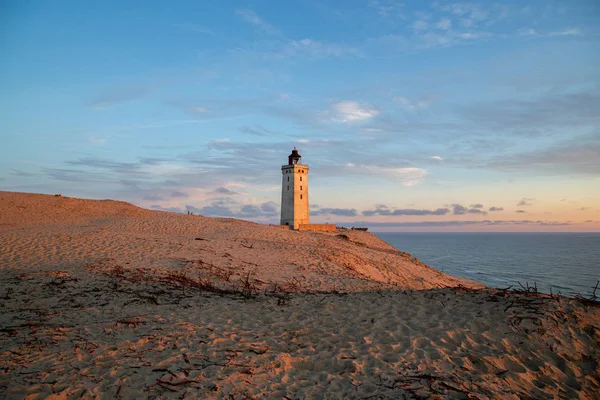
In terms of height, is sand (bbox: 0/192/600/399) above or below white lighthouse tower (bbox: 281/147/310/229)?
below

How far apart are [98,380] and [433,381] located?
509cm

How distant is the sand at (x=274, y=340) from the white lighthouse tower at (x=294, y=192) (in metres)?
34.0

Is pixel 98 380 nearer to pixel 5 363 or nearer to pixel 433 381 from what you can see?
pixel 5 363

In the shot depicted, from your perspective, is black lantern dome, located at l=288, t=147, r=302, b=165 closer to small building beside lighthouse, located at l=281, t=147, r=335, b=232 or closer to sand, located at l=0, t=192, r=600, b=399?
small building beside lighthouse, located at l=281, t=147, r=335, b=232

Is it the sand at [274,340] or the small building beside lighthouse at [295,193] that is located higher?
the small building beside lighthouse at [295,193]

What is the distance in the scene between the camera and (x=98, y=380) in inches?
220

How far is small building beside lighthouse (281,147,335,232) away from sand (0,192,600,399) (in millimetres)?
33937

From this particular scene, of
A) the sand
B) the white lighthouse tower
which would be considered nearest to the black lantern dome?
the white lighthouse tower

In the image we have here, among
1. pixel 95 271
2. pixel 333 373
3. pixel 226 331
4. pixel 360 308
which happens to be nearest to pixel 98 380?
pixel 226 331

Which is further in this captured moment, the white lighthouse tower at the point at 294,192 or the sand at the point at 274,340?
the white lighthouse tower at the point at 294,192

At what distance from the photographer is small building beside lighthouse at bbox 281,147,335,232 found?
47844mm

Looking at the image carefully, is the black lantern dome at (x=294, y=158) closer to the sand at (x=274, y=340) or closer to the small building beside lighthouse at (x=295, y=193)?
the small building beside lighthouse at (x=295, y=193)

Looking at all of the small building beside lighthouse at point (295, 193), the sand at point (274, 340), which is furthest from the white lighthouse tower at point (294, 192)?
the sand at point (274, 340)

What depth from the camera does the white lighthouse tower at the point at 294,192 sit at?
47.9 metres
